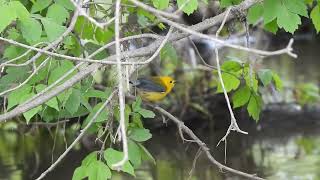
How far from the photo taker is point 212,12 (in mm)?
9570

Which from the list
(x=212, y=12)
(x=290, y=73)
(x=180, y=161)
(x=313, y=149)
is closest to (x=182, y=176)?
(x=180, y=161)

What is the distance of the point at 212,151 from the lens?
324 inches

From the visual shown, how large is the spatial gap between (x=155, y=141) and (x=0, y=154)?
5.92 ft

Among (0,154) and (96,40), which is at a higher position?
(96,40)

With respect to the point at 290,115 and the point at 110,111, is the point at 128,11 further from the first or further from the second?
the point at 290,115

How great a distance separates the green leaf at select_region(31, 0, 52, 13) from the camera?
392 centimetres

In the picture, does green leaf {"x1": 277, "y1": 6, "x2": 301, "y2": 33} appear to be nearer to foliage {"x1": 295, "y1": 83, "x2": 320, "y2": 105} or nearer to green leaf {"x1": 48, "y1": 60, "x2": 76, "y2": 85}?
green leaf {"x1": 48, "y1": 60, "x2": 76, "y2": 85}

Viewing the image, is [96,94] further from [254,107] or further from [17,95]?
[254,107]

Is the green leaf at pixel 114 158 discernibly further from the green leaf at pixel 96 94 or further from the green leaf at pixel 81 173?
the green leaf at pixel 96 94

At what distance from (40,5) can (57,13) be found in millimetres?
108

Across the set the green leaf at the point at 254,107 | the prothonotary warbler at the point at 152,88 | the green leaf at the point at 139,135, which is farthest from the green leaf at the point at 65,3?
the prothonotary warbler at the point at 152,88

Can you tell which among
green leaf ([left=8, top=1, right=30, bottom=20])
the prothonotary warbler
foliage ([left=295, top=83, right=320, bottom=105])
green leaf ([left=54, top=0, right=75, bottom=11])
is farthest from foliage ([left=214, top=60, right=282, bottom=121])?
foliage ([left=295, top=83, right=320, bottom=105])

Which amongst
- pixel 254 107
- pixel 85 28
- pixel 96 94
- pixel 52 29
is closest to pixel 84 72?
pixel 52 29

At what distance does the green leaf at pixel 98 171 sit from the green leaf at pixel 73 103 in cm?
44
